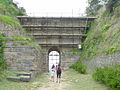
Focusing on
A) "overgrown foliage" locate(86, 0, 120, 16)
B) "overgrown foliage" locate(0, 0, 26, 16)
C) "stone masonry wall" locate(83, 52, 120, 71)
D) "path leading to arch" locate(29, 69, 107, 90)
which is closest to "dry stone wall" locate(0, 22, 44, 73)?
"path leading to arch" locate(29, 69, 107, 90)

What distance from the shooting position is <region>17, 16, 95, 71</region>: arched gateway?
69.9ft

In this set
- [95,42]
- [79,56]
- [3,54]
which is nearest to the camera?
[3,54]

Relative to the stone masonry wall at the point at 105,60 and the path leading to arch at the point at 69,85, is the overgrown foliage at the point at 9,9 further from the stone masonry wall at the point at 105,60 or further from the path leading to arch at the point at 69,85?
the path leading to arch at the point at 69,85

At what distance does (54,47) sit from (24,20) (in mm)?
4866

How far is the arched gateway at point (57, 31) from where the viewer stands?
838 inches

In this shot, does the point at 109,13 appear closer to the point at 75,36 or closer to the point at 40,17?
the point at 75,36

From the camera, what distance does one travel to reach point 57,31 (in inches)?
856

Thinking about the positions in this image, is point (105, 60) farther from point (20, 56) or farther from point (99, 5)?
point (99, 5)

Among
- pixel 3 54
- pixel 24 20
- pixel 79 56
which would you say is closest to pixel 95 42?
pixel 79 56

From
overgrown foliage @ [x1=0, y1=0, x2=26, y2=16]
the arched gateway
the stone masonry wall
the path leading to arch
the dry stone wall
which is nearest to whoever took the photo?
the path leading to arch

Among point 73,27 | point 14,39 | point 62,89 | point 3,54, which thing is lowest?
point 62,89

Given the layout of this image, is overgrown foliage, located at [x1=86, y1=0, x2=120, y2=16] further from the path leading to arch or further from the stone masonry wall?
the path leading to arch

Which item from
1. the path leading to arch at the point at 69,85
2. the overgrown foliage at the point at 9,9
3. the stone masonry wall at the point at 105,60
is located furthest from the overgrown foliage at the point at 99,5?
the overgrown foliage at the point at 9,9

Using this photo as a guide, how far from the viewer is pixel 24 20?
21.8m
